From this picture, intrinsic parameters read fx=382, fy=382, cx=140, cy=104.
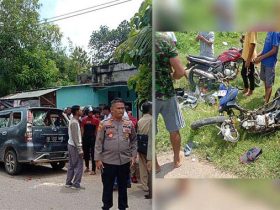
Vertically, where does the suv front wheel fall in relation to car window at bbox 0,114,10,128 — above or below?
below

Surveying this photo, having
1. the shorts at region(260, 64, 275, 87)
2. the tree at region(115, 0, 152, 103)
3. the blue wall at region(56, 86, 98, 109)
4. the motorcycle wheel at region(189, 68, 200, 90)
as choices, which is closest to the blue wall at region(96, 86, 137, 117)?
the blue wall at region(56, 86, 98, 109)

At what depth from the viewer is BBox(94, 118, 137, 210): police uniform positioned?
4.42 metres

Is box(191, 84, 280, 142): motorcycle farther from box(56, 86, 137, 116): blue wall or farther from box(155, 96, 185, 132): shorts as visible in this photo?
box(56, 86, 137, 116): blue wall

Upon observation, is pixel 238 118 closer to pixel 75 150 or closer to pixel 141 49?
pixel 141 49

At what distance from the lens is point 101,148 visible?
443cm

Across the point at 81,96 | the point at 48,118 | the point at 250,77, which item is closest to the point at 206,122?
the point at 250,77

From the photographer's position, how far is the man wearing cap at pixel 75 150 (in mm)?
6445

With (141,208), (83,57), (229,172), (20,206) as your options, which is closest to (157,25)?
(229,172)

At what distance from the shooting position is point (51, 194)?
6.34 metres

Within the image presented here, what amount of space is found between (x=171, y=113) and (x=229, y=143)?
455mm

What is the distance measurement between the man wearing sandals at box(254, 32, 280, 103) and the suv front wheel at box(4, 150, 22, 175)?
631cm

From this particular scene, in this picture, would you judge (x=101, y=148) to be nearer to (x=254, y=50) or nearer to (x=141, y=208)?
(x=141, y=208)

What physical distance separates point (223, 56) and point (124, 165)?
2221mm

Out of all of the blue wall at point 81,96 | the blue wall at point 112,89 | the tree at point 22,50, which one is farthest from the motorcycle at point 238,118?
the tree at point 22,50
